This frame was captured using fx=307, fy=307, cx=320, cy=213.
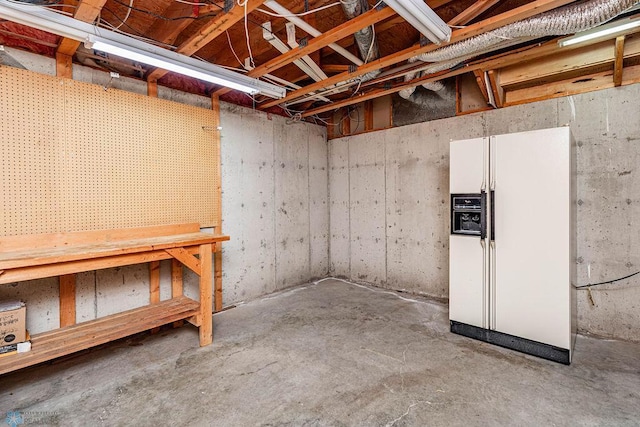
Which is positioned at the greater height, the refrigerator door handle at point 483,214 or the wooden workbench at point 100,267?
the refrigerator door handle at point 483,214

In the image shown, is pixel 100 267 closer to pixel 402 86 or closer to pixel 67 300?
pixel 67 300

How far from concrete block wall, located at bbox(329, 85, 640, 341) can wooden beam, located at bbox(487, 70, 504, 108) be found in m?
0.14

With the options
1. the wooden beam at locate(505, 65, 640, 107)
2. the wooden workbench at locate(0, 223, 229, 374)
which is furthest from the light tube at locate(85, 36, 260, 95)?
the wooden beam at locate(505, 65, 640, 107)

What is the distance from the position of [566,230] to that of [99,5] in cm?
357

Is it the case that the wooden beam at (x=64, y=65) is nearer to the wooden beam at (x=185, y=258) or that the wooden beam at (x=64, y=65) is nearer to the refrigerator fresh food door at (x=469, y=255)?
the wooden beam at (x=185, y=258)

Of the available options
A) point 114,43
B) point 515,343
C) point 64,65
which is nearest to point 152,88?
point 64,65

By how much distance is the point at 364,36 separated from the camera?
2.48 meters

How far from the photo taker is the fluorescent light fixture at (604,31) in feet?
6.77

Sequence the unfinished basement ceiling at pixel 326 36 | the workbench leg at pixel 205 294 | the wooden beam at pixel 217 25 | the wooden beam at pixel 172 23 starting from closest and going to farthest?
the wooden beam at pixel 217 25 < the unfinished basement ceiling at pixel 326 36 < the wooden beam at pixel 172 23 < the workbench leg at pixel 205 294

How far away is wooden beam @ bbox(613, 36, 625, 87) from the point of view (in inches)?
94.8

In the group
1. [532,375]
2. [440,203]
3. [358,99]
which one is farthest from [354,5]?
[532,375]

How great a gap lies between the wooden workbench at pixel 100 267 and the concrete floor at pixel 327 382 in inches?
12.2

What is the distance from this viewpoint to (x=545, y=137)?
8.11 feet
